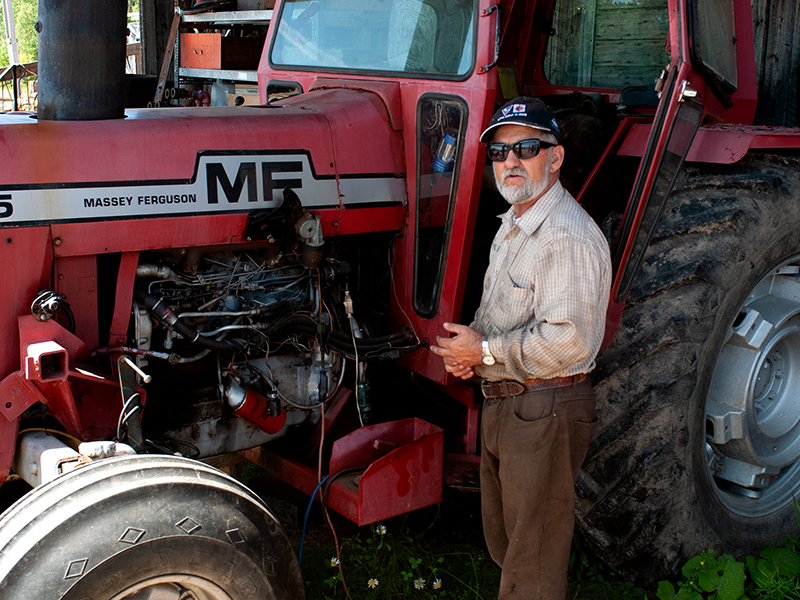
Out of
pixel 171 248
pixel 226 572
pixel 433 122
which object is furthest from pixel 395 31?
pixel 226 572

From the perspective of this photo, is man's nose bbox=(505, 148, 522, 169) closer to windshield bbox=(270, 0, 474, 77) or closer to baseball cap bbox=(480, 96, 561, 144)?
baseball cap bbox=(480, 96, 561, 144)

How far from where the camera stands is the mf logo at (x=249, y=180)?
8.20 feet

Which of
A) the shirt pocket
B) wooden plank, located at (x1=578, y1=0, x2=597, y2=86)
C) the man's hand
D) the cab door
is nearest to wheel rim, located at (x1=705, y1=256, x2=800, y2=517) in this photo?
the cab door

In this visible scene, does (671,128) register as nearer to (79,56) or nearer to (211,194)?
(211,194)

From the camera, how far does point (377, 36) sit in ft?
9.84

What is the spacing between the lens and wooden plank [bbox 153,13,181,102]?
723 cm

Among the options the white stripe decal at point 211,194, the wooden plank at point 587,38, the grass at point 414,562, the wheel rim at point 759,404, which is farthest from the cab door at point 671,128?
the wooden plank at point 587,38

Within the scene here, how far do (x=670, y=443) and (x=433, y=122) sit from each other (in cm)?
139

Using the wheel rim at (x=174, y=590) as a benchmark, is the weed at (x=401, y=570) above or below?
below

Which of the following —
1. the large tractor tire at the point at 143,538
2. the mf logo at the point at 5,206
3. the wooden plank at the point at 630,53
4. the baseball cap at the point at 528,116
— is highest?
the wooden plank at the point at 630,53

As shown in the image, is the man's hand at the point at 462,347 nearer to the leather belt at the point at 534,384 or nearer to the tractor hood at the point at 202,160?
the leather belt at the point at 534,384

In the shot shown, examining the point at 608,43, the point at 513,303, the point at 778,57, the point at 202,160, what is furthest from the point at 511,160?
the point at 608,43

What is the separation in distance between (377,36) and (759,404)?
7.05 ft

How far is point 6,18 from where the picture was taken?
1296 cm
